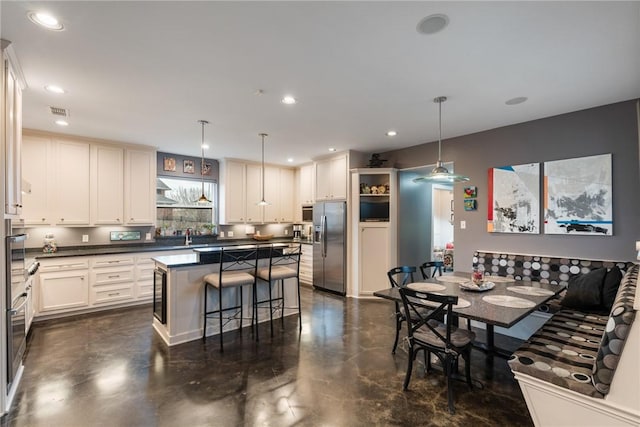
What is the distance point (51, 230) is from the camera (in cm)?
461

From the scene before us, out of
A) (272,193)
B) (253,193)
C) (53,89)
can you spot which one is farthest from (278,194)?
(53,89)

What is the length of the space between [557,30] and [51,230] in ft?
21.1

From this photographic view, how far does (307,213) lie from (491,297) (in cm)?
466

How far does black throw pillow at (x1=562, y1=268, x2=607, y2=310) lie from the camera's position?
2.90m

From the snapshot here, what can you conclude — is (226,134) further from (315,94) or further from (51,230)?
(51,230)

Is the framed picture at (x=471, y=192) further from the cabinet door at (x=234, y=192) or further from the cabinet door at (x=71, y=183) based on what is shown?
the cabinet door at (x=71, y=183)

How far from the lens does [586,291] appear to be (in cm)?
296

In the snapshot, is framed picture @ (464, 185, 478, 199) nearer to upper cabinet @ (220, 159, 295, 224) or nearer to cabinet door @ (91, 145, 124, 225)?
upper cabinet @ (220, 159, 295, 224)

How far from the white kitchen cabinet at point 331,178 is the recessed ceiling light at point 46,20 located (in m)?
4.26

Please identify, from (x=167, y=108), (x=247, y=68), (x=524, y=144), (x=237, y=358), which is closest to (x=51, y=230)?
(x=167, y=108)

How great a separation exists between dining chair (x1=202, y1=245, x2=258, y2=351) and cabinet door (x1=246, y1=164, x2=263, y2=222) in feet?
8.61

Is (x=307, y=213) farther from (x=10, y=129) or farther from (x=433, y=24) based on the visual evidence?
(x=433, y=24)

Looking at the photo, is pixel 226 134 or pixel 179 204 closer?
pixel 226 134

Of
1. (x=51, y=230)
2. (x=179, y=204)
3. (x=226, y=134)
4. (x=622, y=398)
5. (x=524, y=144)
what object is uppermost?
(x=226, y=134)
